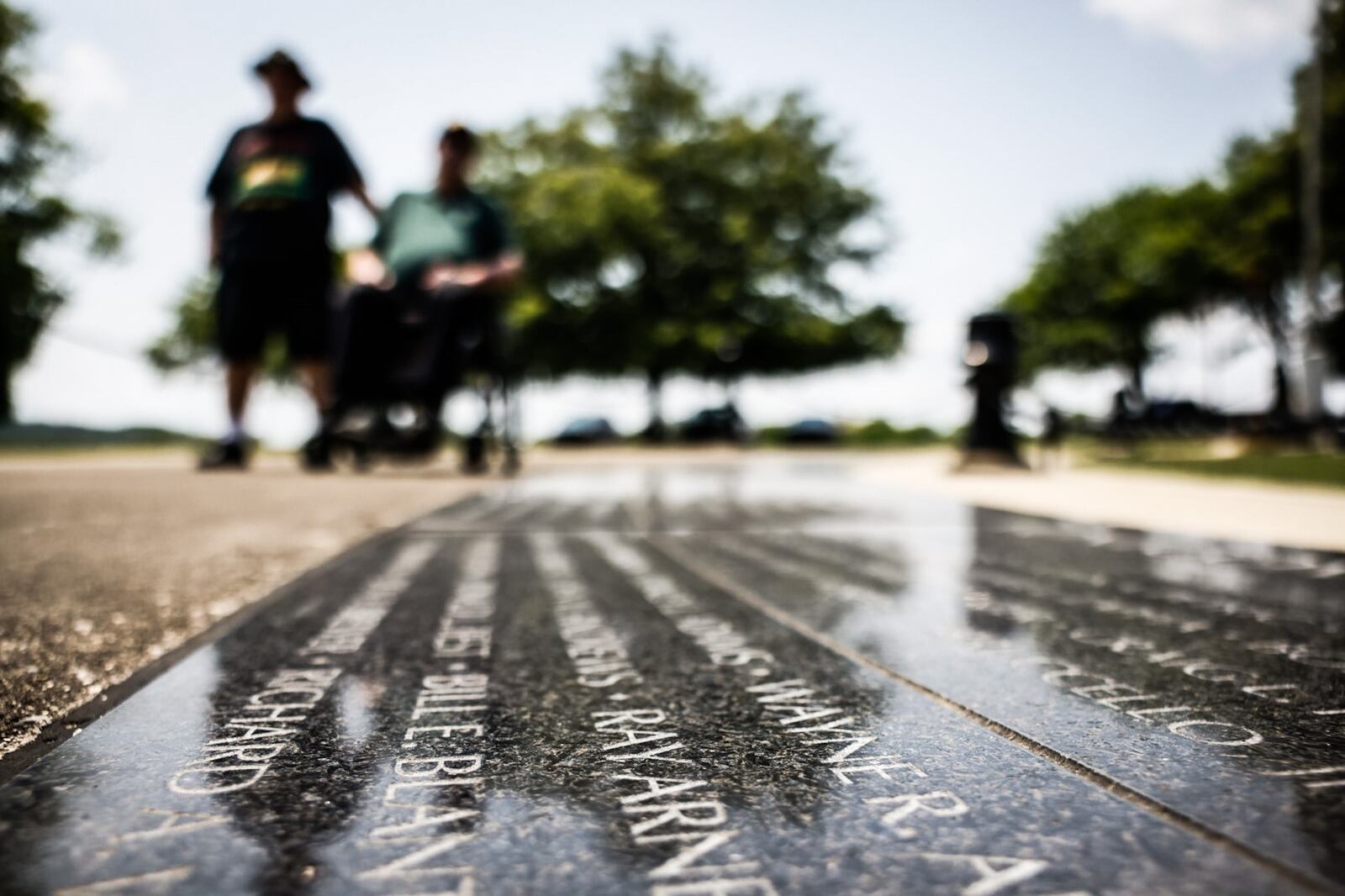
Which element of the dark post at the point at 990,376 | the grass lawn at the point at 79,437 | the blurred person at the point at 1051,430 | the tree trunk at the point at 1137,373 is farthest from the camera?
the tree trunk at the point at 1137,373

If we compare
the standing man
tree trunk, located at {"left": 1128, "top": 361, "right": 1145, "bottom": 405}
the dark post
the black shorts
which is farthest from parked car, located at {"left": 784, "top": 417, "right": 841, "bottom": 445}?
the standing man

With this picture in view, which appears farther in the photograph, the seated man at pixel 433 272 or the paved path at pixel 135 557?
→ the seated man at pixel 433 272

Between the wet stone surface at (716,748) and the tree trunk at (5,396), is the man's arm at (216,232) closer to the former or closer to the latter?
the wet stone surface at (716,748)

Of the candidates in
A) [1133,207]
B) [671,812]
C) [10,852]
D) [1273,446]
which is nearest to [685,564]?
[671,812]

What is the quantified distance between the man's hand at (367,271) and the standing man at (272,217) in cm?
71

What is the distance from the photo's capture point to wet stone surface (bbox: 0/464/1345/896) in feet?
3.91

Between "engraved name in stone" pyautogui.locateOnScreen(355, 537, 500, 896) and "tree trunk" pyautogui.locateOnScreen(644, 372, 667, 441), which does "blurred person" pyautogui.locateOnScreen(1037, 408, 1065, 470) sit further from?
"tree trunk" pyautogui.locateOnScreen(644, 372, 667, 441)

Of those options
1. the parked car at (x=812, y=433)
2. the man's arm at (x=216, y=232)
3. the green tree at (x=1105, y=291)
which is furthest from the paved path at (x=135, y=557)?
the green tree at (x=1105, y=291)

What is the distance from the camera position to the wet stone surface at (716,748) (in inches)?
46.9

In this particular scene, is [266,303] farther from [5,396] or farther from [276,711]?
[5,396]

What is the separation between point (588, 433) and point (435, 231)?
24.1 m

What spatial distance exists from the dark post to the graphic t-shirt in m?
8.22

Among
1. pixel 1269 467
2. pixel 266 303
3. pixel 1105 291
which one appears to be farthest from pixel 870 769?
pixel 1105 291

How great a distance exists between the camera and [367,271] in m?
7.82
